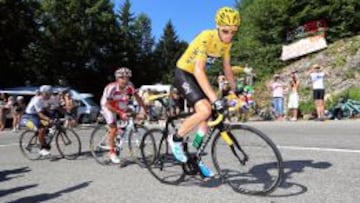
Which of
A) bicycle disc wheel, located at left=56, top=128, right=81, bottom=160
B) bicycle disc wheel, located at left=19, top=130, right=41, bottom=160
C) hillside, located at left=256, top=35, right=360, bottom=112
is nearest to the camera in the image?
bicycle disc wheel, located at left=56, top=128, right=81, bottom=160

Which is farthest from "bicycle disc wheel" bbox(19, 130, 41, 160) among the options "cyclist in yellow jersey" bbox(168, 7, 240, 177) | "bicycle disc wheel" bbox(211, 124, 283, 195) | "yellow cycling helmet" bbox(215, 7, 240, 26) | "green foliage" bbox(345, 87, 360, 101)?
"green foliage" bbox(345, 87, 360, 101)

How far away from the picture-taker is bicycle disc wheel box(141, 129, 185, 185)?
8.87 m

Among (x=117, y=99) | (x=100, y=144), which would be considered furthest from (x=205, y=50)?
(x=100, y=144)

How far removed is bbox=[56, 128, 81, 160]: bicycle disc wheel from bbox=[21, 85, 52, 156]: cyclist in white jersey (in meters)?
0.29

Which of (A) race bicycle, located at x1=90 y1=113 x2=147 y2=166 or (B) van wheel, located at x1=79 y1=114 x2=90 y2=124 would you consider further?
(B) van wheel, located at x1=79 y1=114 x2=90 y2=124

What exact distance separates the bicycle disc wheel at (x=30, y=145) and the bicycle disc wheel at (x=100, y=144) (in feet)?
6.82

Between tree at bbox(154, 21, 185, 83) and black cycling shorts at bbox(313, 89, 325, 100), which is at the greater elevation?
tree at bbox(154, 21, 185, 83)

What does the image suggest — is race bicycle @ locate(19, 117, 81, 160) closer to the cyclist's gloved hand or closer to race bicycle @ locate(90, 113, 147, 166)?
race bicycle @ locate(90, 113, 147, 166)

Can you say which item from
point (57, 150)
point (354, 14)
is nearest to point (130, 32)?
point (354, 14)

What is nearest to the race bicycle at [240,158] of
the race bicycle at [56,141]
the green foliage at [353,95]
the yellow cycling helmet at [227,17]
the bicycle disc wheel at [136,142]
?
the yellow cycling helmet at [227,17]

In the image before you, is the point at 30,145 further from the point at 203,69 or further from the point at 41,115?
the point at 203,69

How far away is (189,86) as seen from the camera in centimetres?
809

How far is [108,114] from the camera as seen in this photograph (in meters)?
11.9

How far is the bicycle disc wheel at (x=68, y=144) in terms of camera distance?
13.6 m
